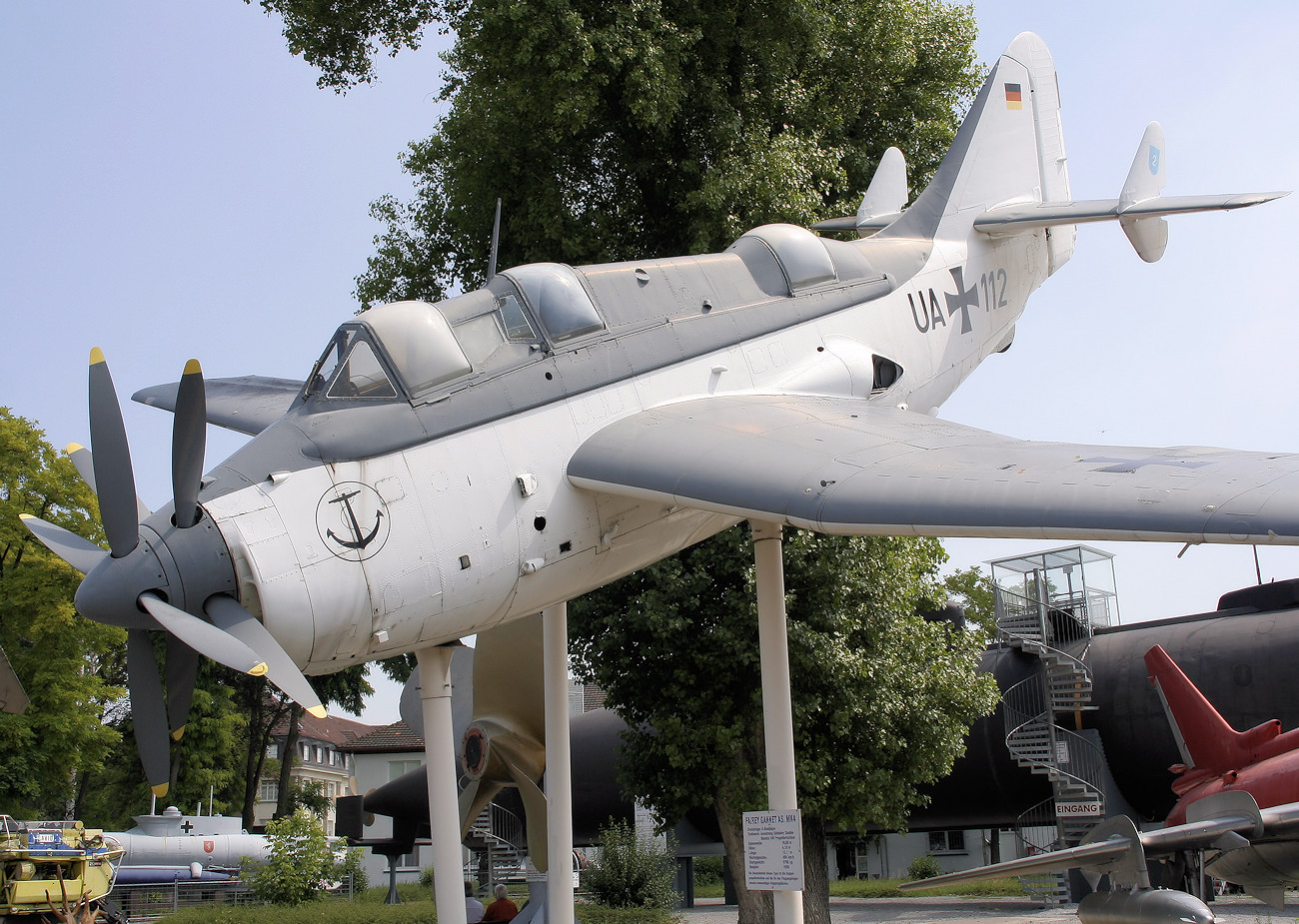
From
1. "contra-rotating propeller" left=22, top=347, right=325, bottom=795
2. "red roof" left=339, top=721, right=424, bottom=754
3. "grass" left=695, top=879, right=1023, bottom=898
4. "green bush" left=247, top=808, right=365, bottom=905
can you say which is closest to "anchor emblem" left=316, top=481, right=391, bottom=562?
"contra-rotating propeller" left=22, top=347, right=325, bottom=795

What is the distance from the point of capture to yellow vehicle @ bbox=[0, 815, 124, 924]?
19000 millimetres

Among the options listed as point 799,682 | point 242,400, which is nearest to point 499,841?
point 799,682

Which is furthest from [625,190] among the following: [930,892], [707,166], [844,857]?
[844,857]

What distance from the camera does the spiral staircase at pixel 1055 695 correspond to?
851 inches

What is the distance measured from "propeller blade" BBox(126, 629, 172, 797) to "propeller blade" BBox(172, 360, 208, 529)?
0.92 meters

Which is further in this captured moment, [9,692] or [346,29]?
[346,29]

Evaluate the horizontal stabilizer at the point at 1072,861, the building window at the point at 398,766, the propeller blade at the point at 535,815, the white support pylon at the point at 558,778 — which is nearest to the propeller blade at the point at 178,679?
the white support pylon at the point at 558,778

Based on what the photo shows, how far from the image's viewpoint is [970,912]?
75.5ft

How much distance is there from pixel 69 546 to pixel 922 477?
523 centimetres

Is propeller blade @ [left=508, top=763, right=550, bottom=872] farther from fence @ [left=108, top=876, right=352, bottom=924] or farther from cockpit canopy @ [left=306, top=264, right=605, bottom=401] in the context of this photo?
fence @ [left=108, top=876, right=352, bottom=924]

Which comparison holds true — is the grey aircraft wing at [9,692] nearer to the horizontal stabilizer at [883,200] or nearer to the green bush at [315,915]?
the green bush at [315,915]

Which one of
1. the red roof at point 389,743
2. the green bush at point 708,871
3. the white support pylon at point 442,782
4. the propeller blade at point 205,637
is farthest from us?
the red roof at point 389,743

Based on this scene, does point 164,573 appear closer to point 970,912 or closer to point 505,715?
point 505,715

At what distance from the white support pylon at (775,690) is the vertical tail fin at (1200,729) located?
9.50m
